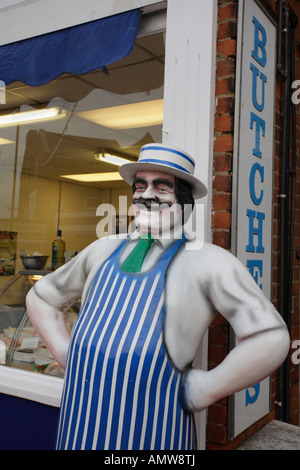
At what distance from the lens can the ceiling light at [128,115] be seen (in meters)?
3.68

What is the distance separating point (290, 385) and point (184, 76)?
2224 millimetres

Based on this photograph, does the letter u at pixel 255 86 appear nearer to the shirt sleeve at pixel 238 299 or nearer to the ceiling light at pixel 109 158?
the shirt sleeve at pixel 238 299

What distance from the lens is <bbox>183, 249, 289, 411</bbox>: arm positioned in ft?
4.63

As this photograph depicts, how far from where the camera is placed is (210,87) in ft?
7.89

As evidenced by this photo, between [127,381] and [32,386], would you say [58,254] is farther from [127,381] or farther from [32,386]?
[127,381]

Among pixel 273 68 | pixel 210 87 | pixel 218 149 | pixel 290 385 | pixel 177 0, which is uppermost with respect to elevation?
pixel 177 0

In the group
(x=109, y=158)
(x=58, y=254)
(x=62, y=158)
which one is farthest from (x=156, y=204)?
(x=62, y=158)

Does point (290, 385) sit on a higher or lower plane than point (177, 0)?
lower

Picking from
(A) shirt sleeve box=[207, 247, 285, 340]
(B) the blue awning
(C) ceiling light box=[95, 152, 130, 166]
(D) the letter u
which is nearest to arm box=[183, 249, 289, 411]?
(A) shirt sleeve box=[207, 247, 285, 340]

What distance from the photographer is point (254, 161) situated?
8.46ft

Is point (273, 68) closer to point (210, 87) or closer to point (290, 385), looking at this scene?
point (210, 87)

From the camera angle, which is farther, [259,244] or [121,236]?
→ [259,244]
